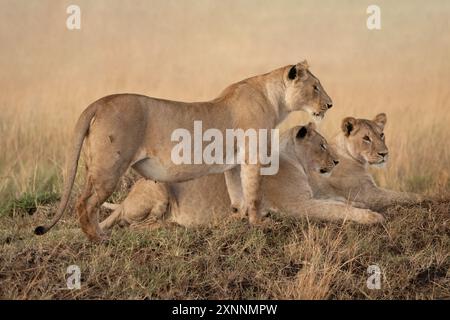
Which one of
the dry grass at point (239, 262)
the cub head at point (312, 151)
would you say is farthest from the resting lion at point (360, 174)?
the dry grass at point (239, 262)

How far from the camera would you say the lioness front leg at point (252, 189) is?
644cm

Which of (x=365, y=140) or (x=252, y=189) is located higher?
(x=365, y=140)

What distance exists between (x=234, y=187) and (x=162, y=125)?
2.98 ft

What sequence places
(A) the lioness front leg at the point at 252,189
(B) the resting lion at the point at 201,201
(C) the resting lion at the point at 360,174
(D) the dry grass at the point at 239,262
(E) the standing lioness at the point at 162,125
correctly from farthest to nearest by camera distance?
(C) the resting lion at the point at 360,174
(B) the resting lion at the point at 201,201
(A) the lioness front leg at the point at 252,189
(E) the standing lioness at the point at 162,125
(D) the dry grass at the point at 239,262

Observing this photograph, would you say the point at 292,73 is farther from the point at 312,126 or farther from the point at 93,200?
the point at 93,200

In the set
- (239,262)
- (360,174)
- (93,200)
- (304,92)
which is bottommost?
(239,262)

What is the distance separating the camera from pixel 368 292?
18.3ft

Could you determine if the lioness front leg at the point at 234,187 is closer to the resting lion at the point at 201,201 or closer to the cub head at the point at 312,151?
the resting lion at the point at 201,201

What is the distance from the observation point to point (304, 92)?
22.1ft

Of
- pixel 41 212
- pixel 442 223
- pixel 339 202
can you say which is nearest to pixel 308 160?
pixel 339 202

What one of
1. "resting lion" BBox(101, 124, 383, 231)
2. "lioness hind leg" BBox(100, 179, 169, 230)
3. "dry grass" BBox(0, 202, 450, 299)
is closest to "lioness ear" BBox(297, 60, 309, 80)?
"resting lion" BBox(101, 124, 383, 231)

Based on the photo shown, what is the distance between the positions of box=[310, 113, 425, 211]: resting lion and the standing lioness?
0.74 m

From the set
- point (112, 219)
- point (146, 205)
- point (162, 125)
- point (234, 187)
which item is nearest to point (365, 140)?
point (234, 187)
